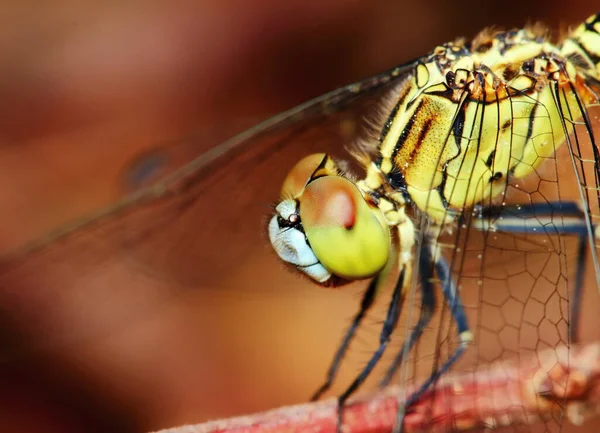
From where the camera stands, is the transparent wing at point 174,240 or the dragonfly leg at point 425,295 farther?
the transparent wing at point 174,240

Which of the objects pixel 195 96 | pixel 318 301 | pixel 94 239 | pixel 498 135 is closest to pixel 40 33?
pixel 195 96

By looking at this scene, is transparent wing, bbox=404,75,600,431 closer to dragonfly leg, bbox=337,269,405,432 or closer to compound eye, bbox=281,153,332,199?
dragonfly leg, bbox=337,269,405,432

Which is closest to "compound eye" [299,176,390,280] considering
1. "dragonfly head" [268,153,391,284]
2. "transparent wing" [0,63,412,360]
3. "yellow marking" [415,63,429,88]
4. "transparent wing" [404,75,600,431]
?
"dragonfly head" [268,153,391,284]

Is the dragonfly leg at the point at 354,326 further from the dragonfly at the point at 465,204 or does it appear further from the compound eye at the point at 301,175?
the compound eye at the point at 301,175

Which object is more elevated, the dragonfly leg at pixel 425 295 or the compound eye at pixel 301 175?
the compound eye at pixel 301 175

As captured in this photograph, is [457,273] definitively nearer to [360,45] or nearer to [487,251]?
[487,251]

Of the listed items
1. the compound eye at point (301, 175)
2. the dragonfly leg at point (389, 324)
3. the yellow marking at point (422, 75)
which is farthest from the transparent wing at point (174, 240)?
the dragonfly leg at point (389, 324)

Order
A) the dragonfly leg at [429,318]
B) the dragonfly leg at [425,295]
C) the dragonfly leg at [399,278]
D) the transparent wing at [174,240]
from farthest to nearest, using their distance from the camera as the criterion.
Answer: the transparent wing at [174,240] < the dragonfly leg at [399,278] < the dragonfly leg at [425,295] < the dragonfly leg at [429,318]

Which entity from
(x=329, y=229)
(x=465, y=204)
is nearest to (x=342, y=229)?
(x=329, y=229)
